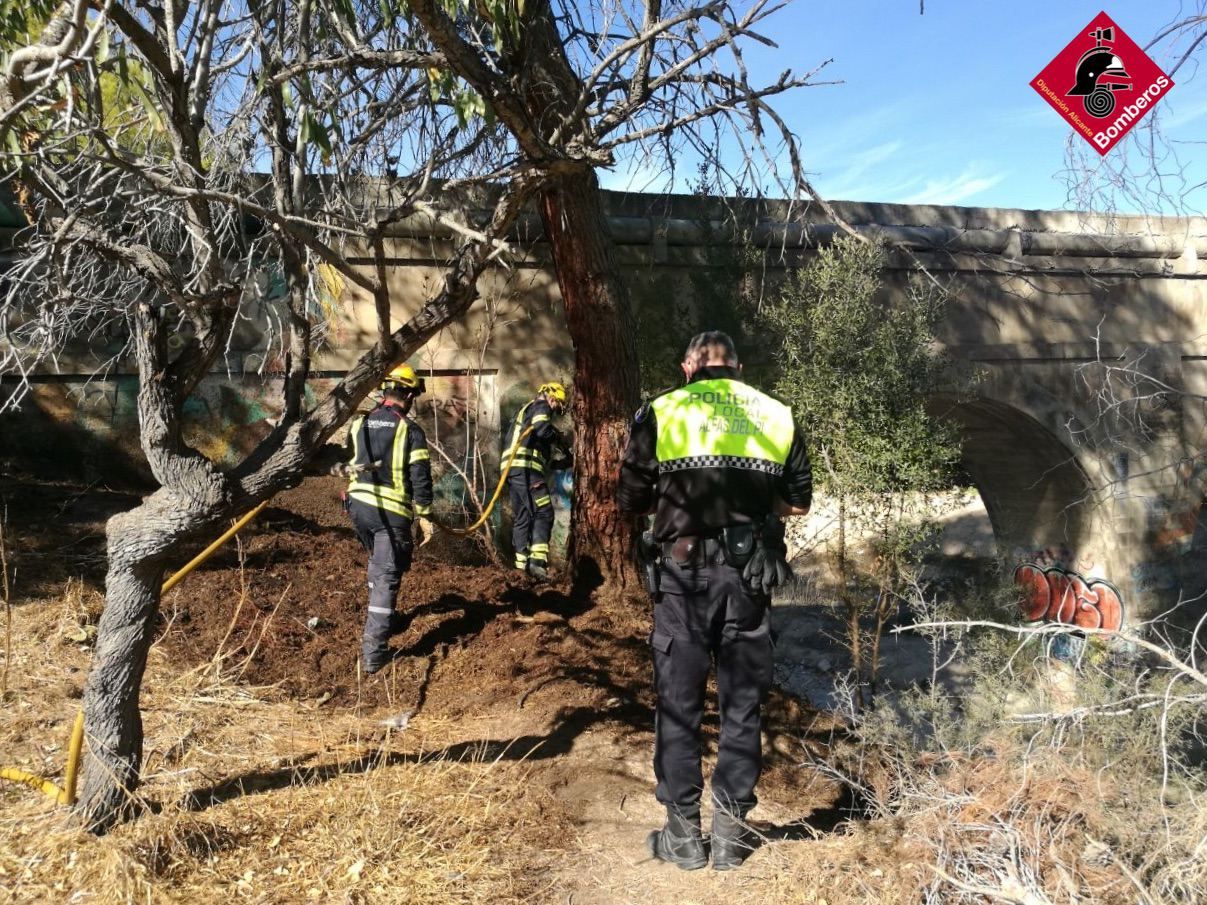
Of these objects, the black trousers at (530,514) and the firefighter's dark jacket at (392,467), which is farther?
the black trousers at (530,514)

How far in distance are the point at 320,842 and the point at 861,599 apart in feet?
15.8

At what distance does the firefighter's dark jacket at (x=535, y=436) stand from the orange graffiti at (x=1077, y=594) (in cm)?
685

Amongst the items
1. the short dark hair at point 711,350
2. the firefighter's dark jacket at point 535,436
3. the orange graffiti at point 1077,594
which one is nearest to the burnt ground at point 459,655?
the firefighter's dark jacket at point 535,436

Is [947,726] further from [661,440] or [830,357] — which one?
[830,357]

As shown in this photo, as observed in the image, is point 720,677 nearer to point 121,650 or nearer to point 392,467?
point 121,650

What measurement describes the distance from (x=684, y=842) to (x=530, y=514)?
15.2ft

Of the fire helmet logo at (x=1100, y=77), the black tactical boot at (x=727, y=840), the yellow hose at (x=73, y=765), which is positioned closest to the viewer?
the yellow hose at (x=73, y=765)

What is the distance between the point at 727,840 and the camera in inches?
144

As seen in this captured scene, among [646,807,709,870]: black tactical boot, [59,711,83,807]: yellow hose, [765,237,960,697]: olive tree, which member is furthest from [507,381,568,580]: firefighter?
[59,711,83,807]: yellow hose

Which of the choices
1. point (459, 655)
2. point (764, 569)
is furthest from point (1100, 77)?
point (459, 655)

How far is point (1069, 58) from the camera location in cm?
566

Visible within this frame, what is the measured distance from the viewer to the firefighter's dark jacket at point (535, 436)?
804cm

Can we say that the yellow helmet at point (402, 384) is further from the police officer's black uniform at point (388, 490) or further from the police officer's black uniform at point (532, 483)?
the police officer's black uniform at point (532, 483)

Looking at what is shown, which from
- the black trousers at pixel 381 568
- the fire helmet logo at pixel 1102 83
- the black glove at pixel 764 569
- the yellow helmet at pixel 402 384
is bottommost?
the black trousers at pixel 381 568
